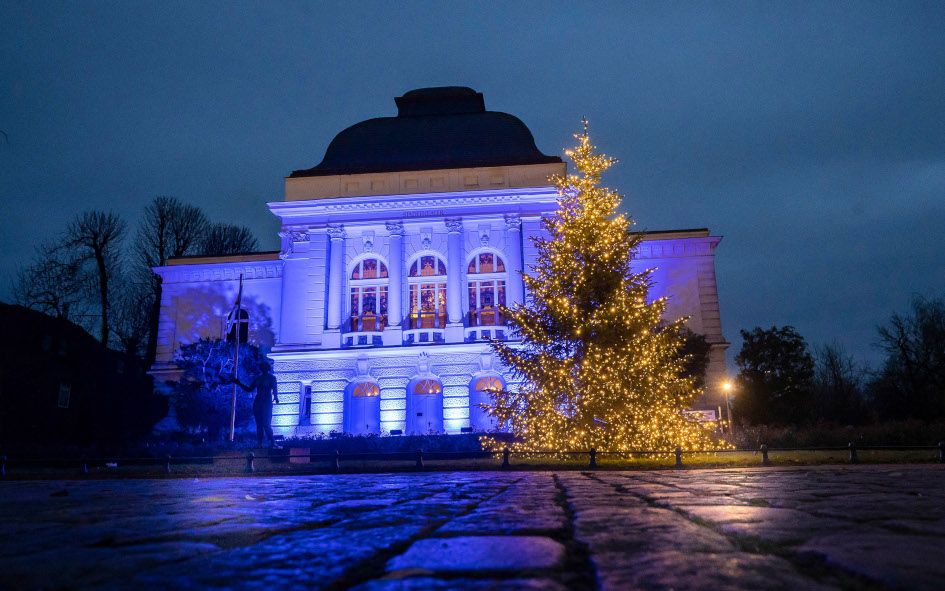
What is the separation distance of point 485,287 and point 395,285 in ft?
16.0

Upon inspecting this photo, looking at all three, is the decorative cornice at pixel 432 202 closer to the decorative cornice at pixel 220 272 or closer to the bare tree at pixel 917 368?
the decorative cornice at pixel 220 272

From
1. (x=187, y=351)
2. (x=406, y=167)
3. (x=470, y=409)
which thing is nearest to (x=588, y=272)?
(x=470, y=409)

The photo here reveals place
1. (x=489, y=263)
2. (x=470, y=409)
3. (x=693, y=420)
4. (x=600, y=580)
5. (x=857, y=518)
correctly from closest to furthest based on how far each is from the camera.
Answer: (x=600, y=580), (x=857, y=518), (x=693, y=420), (x=470, y=409), (x=489, y=263)

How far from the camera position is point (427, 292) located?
35.2m

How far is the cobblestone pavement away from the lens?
1869 millimetres

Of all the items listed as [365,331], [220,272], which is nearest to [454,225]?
[365,331]

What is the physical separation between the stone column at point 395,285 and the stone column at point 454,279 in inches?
100

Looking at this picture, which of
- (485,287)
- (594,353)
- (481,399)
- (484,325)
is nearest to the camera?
(594,353)

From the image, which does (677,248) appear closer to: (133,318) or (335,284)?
(335,284)

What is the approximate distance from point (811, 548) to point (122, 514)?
3.84m

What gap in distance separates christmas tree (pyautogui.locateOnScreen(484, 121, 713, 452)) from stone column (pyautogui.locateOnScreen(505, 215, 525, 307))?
13.2m

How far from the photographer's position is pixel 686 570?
200 centimetres

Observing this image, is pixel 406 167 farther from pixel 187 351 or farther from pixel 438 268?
pixel 187 351

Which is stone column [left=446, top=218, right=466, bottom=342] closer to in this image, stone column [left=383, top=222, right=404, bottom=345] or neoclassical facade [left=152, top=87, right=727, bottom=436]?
neoclassical facade [left=152, top=87, right=727, bottom=436]
